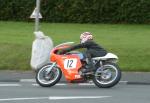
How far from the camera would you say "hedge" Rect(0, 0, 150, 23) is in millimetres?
36438

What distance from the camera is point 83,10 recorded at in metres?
37.3

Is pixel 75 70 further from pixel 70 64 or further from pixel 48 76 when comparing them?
pixel 48 76

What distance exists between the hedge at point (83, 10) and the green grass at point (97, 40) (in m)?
1.42

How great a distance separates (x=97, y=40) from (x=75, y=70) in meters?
8.64

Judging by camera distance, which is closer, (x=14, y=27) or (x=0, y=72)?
(x=0, y=72)

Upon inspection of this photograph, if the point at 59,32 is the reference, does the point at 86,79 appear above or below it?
above

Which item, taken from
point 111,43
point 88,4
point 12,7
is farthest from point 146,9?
point 111,43

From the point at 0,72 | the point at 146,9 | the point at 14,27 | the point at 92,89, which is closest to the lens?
the point at 92,89

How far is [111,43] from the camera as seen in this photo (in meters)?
24.7

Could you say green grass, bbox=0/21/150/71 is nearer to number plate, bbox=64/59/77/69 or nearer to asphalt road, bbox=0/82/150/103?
asphalt road, bbox=0/82/150/103

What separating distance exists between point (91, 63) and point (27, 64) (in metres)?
4.41

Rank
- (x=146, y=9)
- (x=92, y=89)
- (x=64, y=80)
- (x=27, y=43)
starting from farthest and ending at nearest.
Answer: (x=146, y=9), (x=27, y=43), (x=64, y=80), (x=92, y=89)

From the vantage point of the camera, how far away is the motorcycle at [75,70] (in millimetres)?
17031

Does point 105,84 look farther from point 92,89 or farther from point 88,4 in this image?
point 88,4
